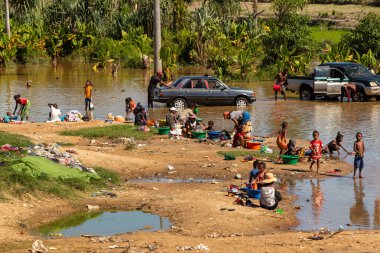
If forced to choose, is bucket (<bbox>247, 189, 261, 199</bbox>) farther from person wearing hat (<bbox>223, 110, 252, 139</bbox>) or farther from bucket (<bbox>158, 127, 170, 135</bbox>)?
bucket (<bbox>158, 127, 170, 135</bbox>)

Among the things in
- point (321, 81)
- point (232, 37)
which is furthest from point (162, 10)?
point (321, 81)

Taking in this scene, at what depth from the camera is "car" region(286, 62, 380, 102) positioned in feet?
120

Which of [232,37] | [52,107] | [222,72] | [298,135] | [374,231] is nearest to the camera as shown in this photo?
→ [374,231]

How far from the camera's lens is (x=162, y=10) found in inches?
2501

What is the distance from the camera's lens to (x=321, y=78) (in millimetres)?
37375

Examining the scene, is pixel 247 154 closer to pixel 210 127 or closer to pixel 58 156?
pixel 210 127

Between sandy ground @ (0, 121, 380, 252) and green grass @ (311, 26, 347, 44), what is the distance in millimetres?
44281

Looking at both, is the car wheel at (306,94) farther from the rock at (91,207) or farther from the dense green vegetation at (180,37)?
the rock at (91,207)

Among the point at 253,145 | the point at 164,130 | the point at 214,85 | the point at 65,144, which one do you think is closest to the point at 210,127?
the point at 164,130

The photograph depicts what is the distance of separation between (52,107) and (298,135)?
8.06 m

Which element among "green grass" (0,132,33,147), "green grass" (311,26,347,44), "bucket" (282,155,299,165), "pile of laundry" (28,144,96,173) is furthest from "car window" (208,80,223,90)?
"green grass" (311,26,347,44)

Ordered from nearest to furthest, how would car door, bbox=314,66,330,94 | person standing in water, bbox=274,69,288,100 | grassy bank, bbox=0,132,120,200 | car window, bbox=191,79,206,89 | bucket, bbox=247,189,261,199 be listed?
grassy bank, bbox=0,132,120,200
bucket, bbox=247,189,261,199
car window, bbox=191,79,206,89
car door, bbox=314,66,330,94
person standing in water, bbox=274,69,288,100

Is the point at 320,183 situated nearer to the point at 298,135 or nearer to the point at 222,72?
the point at 298,135

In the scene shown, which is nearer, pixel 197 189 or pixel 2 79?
pixel 197 189
